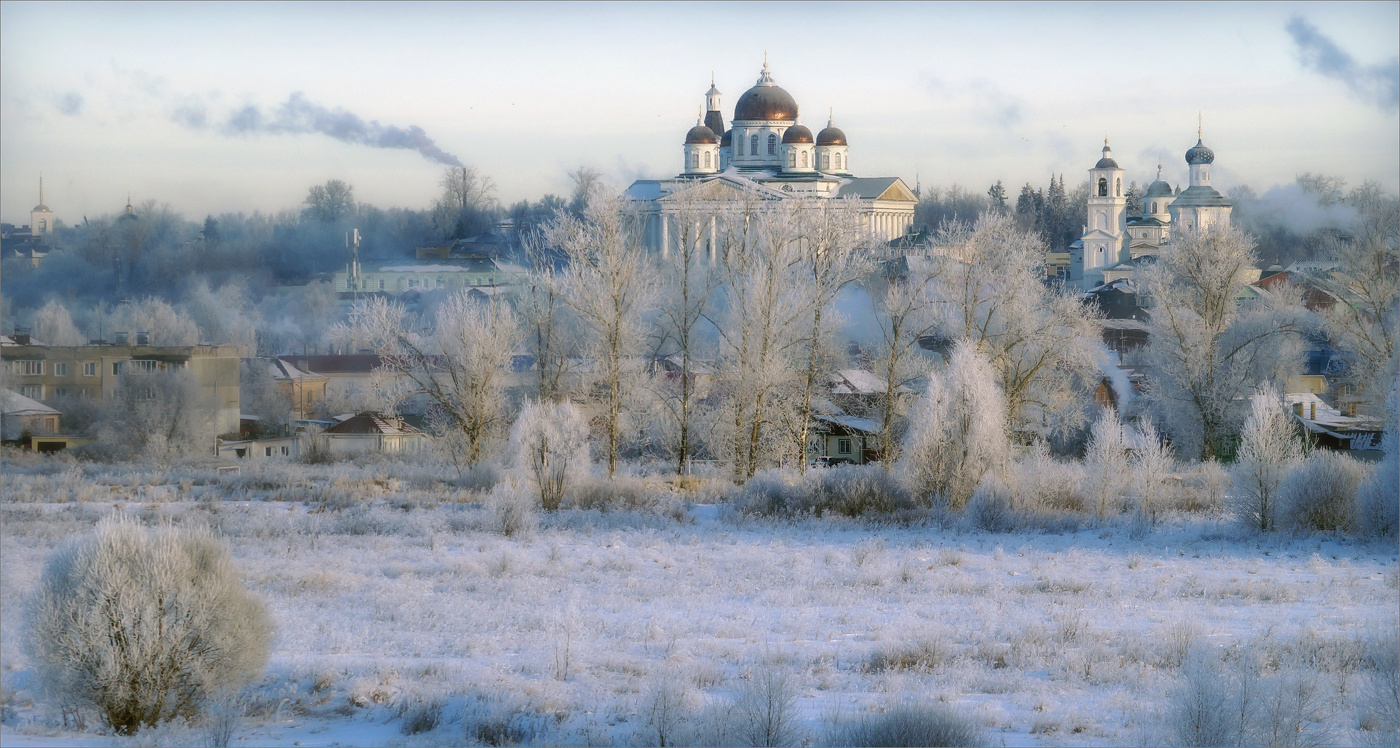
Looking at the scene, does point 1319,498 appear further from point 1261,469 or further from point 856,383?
point 856,383

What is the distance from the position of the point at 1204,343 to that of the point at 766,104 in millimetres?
53176

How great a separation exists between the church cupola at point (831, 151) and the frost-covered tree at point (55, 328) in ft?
149

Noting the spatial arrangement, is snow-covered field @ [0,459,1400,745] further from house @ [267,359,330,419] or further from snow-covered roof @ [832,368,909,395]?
house @ [267,359,330,419]

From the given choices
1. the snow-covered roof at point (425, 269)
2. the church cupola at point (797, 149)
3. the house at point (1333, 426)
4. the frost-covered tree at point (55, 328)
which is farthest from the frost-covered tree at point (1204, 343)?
the church cupola at point (797, 149)

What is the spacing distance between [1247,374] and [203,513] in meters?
21.8

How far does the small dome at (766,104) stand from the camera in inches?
3024

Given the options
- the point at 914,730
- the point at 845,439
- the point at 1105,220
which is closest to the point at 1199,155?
the point at 1105,220

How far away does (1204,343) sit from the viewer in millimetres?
26844

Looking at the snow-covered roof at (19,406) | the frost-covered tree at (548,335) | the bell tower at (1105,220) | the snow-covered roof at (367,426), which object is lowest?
the snow-covered roof at (367,426)

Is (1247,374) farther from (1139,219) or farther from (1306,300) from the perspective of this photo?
(1139,219)

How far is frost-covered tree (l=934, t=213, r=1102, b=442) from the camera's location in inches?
980

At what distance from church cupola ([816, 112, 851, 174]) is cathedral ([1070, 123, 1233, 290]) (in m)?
17.0

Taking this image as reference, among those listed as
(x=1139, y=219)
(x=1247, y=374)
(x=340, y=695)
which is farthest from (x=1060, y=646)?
(x=1139, y=219)

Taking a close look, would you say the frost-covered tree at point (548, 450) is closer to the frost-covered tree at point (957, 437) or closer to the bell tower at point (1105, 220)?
the frost-covered tree at point (957, 437)
